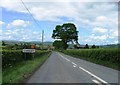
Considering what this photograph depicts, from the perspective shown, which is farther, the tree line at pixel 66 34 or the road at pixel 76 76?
the tree line at pixel 66 34

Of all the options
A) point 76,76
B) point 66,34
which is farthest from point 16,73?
point 66,34

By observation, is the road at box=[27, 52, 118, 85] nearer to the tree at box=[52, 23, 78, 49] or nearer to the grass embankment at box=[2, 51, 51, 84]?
the grass embankment at box=[2, 51, 51, 84]

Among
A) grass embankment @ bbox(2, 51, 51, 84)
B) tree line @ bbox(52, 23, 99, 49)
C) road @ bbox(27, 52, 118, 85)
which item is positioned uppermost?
tree line @ bbox(52, 23, 99, 49)

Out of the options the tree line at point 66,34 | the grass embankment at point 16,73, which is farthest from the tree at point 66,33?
the grass embankment at point 16,73

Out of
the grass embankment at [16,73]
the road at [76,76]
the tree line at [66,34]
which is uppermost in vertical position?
the tree line at [66,34]

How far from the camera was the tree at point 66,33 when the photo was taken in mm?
135250

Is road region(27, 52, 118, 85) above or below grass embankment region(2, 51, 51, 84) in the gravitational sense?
below

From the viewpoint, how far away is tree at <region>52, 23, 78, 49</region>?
135250mm

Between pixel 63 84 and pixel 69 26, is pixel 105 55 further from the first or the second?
pixel 69 26

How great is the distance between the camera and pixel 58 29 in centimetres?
14162

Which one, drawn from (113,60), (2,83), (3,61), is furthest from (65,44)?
(2,83)

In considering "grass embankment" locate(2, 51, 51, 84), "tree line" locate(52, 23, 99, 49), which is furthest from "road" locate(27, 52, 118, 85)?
"tree line" locate(52, 23, 99, 49)

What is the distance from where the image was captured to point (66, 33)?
449 ft

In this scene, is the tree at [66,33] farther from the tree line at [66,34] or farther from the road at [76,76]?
the road at [76,76]
